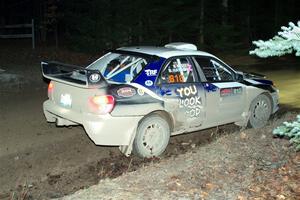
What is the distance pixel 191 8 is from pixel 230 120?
1630cm

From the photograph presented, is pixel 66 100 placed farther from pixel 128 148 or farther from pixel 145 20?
pixel 145 20

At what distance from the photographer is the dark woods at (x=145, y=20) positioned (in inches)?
812

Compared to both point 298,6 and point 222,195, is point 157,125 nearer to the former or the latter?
point 222,195

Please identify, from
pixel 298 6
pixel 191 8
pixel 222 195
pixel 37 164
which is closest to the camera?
pixel 222 195

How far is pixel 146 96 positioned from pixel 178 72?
2.68 ft

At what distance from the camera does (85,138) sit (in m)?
8.53

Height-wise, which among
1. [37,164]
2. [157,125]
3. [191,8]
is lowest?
[37,164]

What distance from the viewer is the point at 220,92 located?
842cm

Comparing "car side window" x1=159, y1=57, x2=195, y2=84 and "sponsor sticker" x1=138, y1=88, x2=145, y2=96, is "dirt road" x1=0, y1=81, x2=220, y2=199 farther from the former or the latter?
"car side window" x1=159, y1=57, x2=195, y2=84

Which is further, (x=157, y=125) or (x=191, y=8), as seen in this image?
(x=191, y=8)

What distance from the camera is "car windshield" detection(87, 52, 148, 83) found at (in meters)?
7.85

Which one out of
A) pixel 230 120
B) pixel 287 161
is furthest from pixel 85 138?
pixel 287 161

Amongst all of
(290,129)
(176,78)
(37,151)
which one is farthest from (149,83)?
(290,129)

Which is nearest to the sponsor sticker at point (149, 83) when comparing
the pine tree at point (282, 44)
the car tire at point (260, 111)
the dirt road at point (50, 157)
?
the dirt road at point (50, 157)
